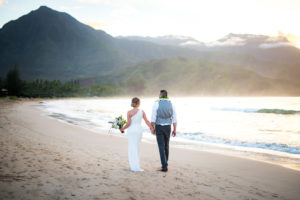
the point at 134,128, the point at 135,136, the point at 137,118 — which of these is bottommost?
the point at 135,136

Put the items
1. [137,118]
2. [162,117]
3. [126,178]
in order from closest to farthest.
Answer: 1. [126,178]
2. [137,118]
3. [162,117]

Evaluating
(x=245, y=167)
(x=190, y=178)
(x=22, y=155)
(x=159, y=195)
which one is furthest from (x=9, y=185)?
A: (x=245, y=167)

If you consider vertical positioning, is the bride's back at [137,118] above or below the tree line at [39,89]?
below

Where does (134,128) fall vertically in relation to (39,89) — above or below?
below

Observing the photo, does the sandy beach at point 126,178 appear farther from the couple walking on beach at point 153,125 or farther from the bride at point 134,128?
the couple walking on beach at point 153,125

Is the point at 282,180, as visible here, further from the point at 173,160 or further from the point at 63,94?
the point at 63,94

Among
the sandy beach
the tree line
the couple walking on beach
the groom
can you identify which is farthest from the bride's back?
the tree line

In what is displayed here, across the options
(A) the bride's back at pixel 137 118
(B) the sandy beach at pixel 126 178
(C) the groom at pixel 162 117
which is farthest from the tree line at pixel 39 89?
(C) the groom at pixel 162 117

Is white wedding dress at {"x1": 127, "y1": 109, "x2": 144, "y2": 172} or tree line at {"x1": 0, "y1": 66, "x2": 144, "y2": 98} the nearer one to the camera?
white wedding dress at {"x1": 127, "y1": 109, "x2": 144, "y2": 172}

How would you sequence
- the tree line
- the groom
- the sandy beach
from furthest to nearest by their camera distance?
the tree line < the groom < the sandy beach

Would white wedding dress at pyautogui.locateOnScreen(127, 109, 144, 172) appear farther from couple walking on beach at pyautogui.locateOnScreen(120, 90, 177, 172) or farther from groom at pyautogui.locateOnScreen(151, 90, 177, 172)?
groom at pyautogui.locateOnScreen(151, 90, 177, 172)

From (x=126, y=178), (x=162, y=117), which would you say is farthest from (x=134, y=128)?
(x=126, y=178)

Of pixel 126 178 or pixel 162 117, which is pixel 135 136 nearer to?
pixel 162 117

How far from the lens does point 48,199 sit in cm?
468
